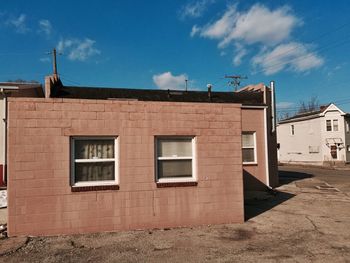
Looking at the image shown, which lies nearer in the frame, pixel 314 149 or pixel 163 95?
pixel 163 95

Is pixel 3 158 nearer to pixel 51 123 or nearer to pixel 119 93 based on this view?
pixel 51 123

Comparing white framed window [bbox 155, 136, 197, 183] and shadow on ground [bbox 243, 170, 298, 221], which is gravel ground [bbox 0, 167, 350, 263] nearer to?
shadow on ground [bbox 243, 170, 298, 221]

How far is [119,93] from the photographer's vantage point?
1761 cm

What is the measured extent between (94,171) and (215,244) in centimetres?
358

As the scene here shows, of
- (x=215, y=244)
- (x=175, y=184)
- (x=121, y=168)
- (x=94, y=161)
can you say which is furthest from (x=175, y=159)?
(x=215, y=244)

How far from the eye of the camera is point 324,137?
125ft

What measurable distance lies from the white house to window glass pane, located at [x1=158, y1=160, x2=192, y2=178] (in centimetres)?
3342

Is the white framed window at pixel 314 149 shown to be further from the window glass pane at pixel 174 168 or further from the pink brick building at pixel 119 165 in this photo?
the window glass pane at pixel 174 168

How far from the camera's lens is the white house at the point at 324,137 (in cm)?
3769

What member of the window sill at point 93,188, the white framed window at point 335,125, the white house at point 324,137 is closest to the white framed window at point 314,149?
the white house at point 324,137

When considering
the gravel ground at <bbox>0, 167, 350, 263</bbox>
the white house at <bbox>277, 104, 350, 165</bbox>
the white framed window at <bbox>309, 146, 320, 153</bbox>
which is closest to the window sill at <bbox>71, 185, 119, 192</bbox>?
the gravel ground at <bbox>0, 167, 350, 263</bbox>

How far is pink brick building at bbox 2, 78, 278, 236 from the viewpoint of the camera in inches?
314

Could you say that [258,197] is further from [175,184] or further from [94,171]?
[94,171]

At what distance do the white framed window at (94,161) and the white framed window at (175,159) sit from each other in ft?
3.95
